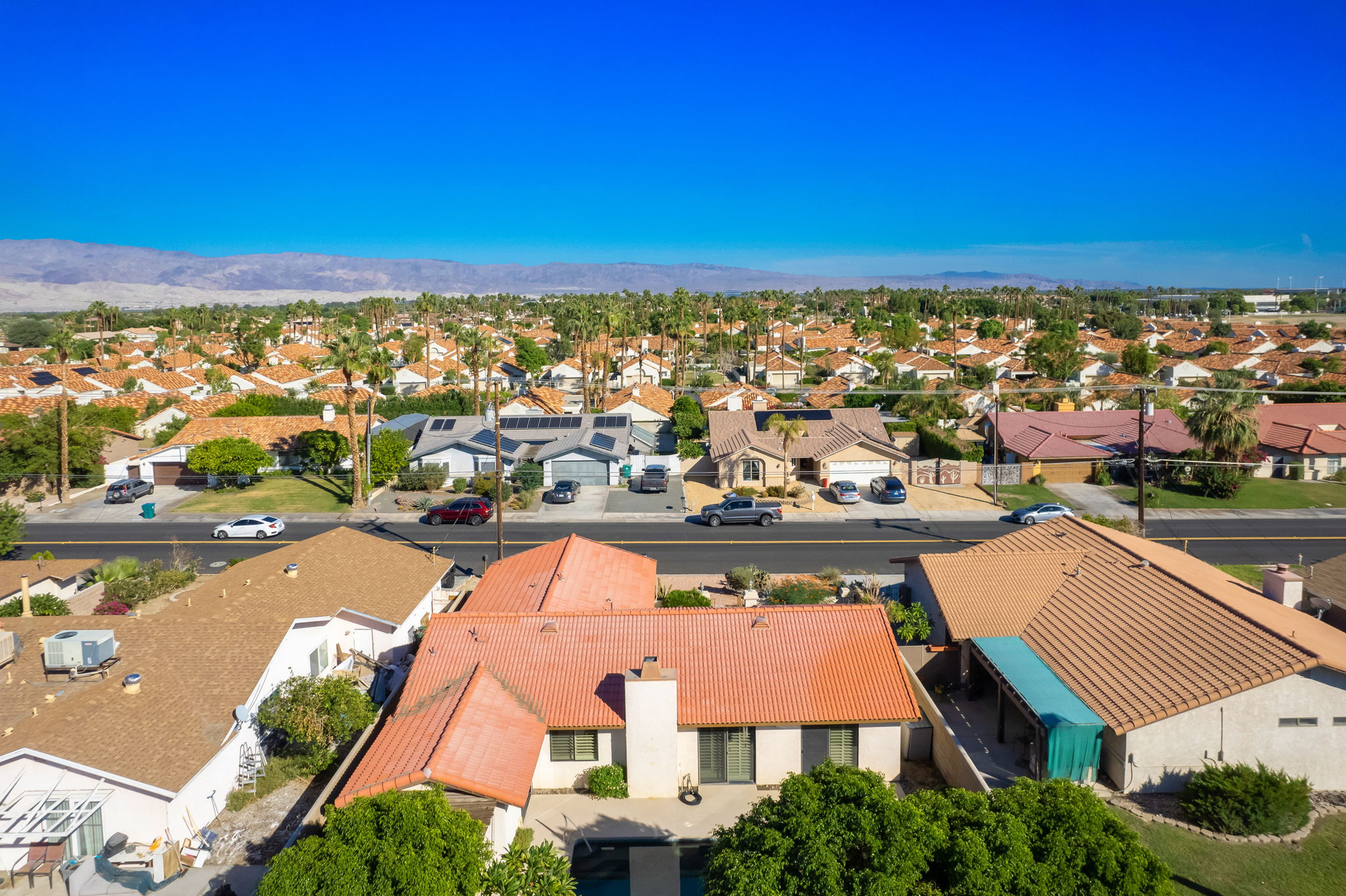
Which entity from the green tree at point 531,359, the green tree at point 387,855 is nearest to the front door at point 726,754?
the green tree at point 387,855

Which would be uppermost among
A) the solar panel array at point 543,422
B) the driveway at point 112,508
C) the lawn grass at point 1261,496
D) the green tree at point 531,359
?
the green tree at point 531,359

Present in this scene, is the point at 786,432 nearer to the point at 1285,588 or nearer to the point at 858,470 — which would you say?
the point at 858,470

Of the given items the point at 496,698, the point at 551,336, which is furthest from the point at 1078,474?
the point at 551,336

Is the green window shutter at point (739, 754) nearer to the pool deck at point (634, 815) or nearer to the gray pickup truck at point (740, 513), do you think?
the pool deck at point (634, 815)

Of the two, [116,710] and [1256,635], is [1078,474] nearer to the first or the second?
[1256,635]

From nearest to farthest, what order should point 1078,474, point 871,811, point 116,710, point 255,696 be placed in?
point 871,811, point 116,710, point 255,696, point 1078,474
